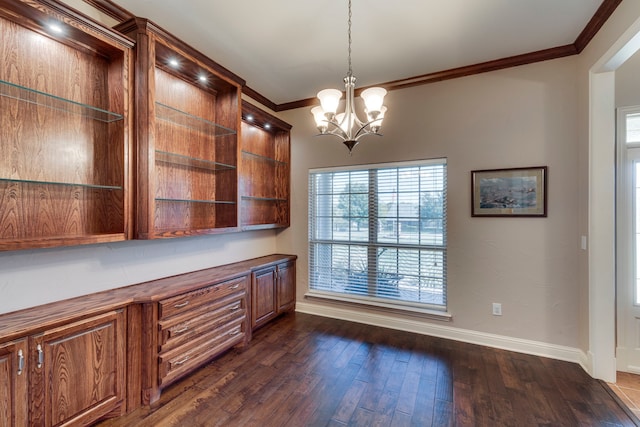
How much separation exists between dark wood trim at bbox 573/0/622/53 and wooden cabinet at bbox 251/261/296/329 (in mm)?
3778

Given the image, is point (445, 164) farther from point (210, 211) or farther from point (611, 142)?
point (210, 211)

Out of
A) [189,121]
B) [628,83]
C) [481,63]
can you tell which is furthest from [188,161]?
[628,83]

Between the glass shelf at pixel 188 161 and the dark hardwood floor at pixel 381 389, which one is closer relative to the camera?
the dark hardwood floor at pixel 381 389

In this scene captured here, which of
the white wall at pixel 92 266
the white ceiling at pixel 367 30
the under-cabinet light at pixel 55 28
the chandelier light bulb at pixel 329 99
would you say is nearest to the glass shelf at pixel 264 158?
the white ceiling at pixel 367 30

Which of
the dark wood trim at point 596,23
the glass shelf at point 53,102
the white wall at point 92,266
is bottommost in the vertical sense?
the white wall at point 92,266

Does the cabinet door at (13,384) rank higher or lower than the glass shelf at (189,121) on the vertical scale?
lower

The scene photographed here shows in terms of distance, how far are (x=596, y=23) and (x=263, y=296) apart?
3.98 metres

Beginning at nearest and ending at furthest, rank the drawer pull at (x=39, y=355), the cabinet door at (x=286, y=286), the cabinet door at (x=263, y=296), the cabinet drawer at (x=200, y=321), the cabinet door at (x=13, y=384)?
the cabinet door at (x=13, y=384) < the drawer pull at (x=39, y=355) < the cabinet drawer at (x=200, y=321) < the cabinet door at (x=263, y=296) < the cabinet door at (x=286, y=286)

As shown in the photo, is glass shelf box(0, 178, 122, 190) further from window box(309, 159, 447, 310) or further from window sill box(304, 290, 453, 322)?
window sill box(304, 290, 453, 322)

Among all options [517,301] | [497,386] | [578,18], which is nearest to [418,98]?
[578,18]

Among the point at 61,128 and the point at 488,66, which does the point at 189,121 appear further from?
the point at 488,66

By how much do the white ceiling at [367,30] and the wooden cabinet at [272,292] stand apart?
7.70 ft

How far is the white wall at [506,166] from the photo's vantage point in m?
2.66

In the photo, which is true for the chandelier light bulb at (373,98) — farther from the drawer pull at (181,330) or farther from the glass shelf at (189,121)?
the drawer pull at (181,330)
